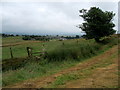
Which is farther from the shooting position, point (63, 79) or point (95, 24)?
point (95, 24)

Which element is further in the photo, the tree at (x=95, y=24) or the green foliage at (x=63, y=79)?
the tree at (x=95, y=24)

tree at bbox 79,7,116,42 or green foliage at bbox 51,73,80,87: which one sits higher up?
tree at bbox 79,7,116,42

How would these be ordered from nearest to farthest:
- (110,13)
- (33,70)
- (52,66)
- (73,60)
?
1. (33,70)
2. (52,66)
3. (73,60)
4. (110,13)

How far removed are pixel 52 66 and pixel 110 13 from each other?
1496 centimetres

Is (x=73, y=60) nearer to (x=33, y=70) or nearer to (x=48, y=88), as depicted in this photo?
(x=33, y=70)

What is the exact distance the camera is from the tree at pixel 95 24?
19594 millimetres

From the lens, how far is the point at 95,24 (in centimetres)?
1931

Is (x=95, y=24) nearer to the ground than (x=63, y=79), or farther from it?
farther from it

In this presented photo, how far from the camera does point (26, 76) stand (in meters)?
7.74

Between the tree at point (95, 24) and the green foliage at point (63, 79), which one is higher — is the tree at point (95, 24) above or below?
above

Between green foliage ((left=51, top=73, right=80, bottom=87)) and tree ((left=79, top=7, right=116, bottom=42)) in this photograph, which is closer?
green foliage ((left=51, top=73, right=80, bottom=87))

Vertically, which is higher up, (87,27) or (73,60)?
(87,27)

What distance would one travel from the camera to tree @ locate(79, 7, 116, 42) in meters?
19.6

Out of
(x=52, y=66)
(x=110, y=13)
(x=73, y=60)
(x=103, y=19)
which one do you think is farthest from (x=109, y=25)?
(x=52, y=66)
